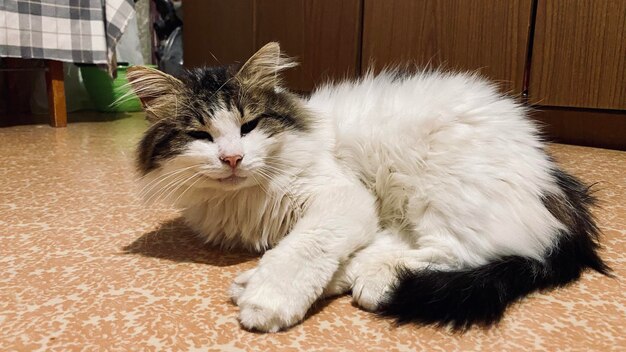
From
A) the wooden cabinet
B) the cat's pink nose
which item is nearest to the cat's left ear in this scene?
the cat's pink nose

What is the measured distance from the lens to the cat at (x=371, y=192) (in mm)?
833

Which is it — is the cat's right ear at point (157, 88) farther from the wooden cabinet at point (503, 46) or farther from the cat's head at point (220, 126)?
the wooden cabinet at point (503, 46)

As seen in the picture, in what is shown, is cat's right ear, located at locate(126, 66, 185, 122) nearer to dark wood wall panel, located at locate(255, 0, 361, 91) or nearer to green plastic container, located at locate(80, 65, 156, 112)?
dark wood wall panel, located at locate(255, 0, 361, 91)

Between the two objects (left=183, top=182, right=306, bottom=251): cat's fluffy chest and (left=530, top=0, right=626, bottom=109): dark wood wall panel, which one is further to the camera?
(left=530, top=0, right=626, bottom=109): dark wood wall panel

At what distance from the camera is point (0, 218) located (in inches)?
54.3

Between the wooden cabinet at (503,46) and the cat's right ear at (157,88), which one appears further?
the wooden cabinet at (503,46)

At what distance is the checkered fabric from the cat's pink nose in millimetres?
2250

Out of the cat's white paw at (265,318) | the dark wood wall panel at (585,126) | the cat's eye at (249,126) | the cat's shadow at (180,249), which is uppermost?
the cat's eye at (249,126)

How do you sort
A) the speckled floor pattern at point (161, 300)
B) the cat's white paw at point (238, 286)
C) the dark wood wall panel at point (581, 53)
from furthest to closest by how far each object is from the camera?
1. the dark wood wall panel at point (581, 53)
2. the cat's white paw at point (238, 286)
3. the speckled floor pattern at point (161, 300)

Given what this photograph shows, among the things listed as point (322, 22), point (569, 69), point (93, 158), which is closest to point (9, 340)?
point (93, 158)

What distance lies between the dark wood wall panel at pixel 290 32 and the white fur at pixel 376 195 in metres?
1.83

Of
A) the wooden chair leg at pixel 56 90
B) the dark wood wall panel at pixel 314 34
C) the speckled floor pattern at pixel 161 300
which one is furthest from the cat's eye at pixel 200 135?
the wooden chair leg at pixel 56 90

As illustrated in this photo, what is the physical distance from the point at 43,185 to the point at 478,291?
162 centimetres

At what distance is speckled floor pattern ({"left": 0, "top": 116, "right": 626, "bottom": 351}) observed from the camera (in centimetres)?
75
